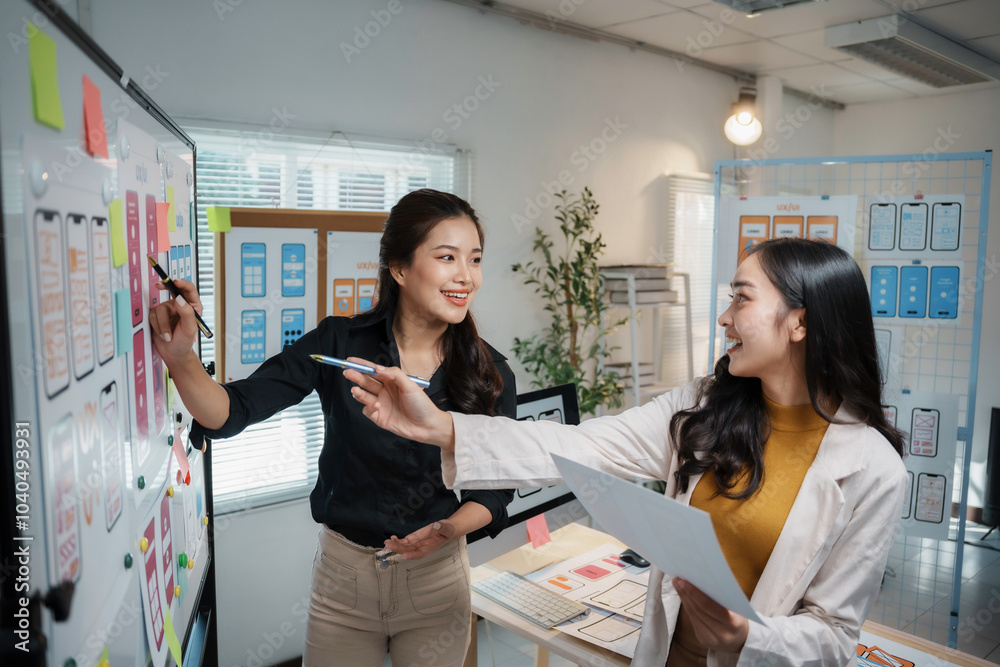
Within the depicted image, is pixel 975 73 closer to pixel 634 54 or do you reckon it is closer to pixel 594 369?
pixel 634 54

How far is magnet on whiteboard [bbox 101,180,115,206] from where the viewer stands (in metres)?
0.98

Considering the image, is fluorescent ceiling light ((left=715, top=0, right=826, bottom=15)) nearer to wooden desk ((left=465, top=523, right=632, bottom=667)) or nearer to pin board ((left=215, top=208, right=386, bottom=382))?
pin board ((left=215, top=208, right=386, bottom=382))

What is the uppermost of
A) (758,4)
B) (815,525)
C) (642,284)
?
(758,4)

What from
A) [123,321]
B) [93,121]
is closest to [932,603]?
[123,321]

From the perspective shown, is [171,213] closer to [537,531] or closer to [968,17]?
[537,531]

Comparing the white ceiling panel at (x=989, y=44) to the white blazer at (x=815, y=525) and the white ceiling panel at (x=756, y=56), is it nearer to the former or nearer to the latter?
the white ceiling panel at (x=756, y=56)

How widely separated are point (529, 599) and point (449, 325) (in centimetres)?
78

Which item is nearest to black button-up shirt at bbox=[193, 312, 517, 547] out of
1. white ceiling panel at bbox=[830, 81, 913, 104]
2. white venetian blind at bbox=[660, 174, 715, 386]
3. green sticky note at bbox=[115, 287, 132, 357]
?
green sticky note at bbox=[115, 287, 132, 357]

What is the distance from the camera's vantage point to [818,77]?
542cm

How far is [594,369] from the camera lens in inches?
182

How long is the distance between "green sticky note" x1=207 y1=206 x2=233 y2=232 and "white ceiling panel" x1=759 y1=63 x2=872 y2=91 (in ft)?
13.9

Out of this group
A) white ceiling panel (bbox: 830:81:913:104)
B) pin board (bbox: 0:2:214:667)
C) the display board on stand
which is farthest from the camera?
white ceiling panel (bbox: 830:81:913:104)

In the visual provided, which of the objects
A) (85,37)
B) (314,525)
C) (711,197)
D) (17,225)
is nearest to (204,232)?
(314,525)

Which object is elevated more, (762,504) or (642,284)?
(642,284)
